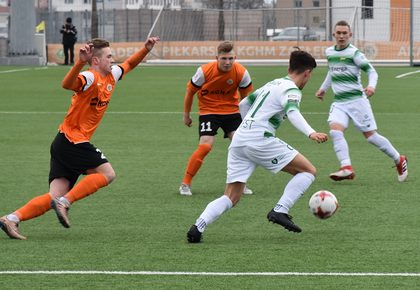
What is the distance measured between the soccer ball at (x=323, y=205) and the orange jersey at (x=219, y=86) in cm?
297

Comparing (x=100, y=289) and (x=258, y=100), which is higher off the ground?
(x=258, y=100)

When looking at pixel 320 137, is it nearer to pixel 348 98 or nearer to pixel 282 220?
pixel 282 220

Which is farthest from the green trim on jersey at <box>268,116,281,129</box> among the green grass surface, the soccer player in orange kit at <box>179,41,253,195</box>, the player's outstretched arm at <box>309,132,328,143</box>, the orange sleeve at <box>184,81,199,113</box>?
the orange sleeve at <box>184,81,199,113</box>

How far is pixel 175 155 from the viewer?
54.5ft

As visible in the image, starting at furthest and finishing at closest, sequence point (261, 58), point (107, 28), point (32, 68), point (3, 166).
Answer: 1. point (107, 28)
2. point (261, 58)
3. point (32, 68)
4. point (3, 166)

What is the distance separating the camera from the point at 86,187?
31.6ft

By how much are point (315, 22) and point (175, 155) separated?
38082 mm

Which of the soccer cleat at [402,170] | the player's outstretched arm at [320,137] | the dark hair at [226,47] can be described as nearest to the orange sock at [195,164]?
the dark hair at [226,47]

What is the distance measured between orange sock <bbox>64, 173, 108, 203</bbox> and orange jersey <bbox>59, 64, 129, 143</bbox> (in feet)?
1.14

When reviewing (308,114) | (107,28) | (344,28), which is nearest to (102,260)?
(344,28)

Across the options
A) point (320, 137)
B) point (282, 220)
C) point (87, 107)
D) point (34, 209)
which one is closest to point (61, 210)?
point (34, 209)

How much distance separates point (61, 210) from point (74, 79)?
1.11m

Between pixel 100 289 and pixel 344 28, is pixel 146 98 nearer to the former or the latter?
pixel 344 28

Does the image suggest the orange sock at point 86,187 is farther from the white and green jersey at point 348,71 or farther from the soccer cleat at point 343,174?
the white and green jersey at point 348,71
